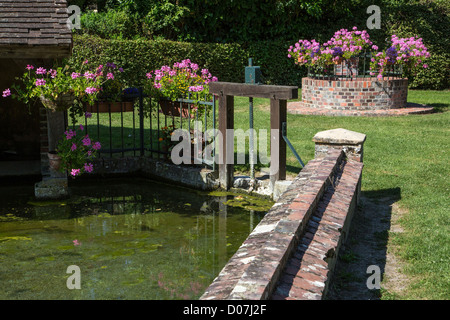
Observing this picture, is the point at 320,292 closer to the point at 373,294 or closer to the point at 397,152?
the point at 373,294

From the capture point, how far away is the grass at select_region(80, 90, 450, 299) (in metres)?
5.56

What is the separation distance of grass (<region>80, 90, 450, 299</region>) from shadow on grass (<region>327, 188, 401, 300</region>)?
2.9 inches

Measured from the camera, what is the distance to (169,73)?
30.9 feet

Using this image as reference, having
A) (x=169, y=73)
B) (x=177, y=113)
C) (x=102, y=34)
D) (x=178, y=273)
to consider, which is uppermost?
(x=102, y=34)

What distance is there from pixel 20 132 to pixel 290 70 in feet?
39.3

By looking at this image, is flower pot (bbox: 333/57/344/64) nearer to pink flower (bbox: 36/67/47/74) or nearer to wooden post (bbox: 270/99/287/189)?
wooden post (bbox: 270/99/287/189)

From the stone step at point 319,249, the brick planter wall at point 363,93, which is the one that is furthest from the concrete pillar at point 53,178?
the brick planter wall at point 363,93

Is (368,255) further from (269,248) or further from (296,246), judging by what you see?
(269,248)

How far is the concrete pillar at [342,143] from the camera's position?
7.74 meters

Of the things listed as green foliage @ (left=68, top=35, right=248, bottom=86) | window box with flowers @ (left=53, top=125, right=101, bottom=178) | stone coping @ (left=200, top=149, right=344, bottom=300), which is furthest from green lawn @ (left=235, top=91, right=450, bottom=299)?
window box with flowers @ (left=53, top=125, right=101, bottom=178)

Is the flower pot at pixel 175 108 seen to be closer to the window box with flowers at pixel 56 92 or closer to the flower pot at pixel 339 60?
the window box with flowers at pixel 56 92

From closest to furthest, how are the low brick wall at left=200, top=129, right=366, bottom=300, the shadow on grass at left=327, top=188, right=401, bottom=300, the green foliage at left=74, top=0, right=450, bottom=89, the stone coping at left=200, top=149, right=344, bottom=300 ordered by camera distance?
the stone coping at left=200, top=149, right=344, bottom=300
the low brick wall at left=200, top=129, right=366, bottom=300
the shadow on grass at left=327, top=188, right=401, bottom=300
the green foliage at left=74, top=0, right=450, bottom=89

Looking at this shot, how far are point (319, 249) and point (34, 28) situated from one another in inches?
199
